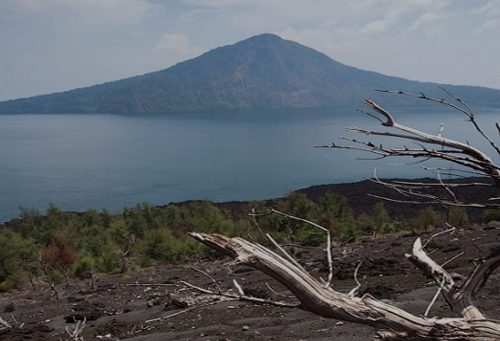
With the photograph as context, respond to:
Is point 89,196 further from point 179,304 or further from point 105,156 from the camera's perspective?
point 179,304

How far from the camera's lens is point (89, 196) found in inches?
2002

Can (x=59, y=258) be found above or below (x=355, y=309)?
below

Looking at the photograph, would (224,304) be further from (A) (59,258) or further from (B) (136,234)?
(B) (136,234)

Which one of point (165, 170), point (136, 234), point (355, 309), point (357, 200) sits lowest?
point (357, 200)

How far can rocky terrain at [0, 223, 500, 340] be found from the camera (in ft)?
23.1

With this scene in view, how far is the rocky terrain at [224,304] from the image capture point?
705cm

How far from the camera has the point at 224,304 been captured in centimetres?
932

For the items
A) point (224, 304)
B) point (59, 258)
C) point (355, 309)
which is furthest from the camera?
point (59, 258)

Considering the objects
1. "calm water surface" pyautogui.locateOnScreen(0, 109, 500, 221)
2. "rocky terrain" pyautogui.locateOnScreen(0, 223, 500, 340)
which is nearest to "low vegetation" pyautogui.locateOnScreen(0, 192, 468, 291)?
"rocky terrain" pyautogui.locateOnScreen(0, 223, 500, 340)

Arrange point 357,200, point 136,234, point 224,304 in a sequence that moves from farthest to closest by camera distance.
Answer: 1. point 357,200
2. point 136,234
3. point 224,304

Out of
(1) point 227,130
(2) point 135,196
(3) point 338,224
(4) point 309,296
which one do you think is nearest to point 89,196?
(2) point 135,196

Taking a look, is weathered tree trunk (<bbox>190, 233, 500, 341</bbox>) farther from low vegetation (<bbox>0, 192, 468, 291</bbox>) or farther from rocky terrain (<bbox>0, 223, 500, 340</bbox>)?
low vegetation (<bbox>0, 192, 468, 291</bbox>)

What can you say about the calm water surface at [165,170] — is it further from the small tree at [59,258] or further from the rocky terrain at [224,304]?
the rocky terrain at [224,304]

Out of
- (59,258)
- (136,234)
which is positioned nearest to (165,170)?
(136,234)
